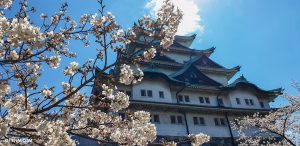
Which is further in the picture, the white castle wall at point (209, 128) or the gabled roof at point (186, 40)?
the gabled roof at point (186, 40)

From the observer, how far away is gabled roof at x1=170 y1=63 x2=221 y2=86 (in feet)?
98.2

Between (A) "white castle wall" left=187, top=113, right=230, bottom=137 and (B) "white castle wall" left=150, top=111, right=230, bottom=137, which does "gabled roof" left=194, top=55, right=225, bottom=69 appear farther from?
(A) "white castle wall" left=187, top=113, right=230, bottom=137

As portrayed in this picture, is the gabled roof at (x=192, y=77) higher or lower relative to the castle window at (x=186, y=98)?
higher

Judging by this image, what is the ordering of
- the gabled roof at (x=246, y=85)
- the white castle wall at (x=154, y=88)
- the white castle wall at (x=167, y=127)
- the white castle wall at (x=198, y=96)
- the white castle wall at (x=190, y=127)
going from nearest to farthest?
the white castle wall at (x=167, y=127), the white castle wall at (x=190, y=127), the white castle wall at (x=154, y=88), the white castle wall at (x=198, y=96), the gabled roof at (x=246, y=85)

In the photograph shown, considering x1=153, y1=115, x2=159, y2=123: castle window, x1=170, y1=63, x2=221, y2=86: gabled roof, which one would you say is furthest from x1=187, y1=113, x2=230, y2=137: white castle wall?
x1=170, y1=63, x2=221, y2=86: gabled roof

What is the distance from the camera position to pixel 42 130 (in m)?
5.07

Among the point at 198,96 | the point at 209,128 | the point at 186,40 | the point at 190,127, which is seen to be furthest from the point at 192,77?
the point at 186,40

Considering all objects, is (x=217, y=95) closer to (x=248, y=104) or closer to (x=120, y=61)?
(x=248, y=104)

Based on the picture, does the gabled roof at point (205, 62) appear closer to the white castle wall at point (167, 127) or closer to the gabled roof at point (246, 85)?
the gabled roof at point (246, 85)

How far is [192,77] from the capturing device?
3088 centimetres

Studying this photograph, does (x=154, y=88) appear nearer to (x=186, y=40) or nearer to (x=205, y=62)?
(x=205, y=62)

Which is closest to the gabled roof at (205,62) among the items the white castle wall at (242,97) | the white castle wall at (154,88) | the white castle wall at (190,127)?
the white castle wall at (242,97)

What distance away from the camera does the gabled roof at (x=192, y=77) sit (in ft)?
98.2

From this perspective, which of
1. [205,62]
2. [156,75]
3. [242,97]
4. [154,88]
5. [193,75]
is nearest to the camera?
[154,88]
